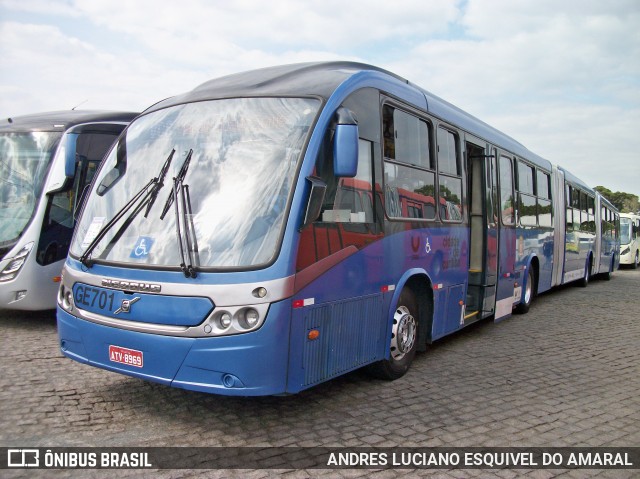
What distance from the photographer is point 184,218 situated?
4.57 meters

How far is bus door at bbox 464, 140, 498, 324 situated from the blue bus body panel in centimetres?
481

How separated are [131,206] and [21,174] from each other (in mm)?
4920

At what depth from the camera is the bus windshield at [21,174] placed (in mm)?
8531

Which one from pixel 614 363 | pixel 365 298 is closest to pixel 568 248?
pixel 614 363

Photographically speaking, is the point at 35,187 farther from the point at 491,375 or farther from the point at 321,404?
the point at 491,375

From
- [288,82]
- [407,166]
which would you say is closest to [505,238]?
[407,166]

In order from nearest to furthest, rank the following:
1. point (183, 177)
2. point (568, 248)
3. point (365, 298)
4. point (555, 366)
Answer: point (183, 177)
point (365, 298)
point (555, 366)
point (568, 248)

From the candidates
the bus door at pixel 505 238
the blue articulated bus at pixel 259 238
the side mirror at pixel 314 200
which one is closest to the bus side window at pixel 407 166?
the blue articulated bus at pixel 259 238

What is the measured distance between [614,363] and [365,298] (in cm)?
400

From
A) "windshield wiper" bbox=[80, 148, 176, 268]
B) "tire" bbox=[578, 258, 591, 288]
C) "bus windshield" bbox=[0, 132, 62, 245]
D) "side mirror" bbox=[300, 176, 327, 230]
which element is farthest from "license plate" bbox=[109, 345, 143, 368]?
"tire" bbox=[578, 258, 591, 288]

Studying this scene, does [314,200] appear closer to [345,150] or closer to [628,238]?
[345,150]

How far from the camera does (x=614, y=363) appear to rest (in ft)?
24.3

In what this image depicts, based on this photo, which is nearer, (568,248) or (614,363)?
(614,363)

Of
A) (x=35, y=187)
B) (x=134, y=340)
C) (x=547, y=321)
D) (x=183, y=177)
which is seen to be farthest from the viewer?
(x=547, y=321)
